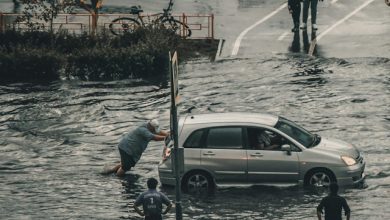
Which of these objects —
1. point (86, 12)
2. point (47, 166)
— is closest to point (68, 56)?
point (86, 12)

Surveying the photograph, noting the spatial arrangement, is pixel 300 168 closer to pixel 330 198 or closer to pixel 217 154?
pixel 217 154

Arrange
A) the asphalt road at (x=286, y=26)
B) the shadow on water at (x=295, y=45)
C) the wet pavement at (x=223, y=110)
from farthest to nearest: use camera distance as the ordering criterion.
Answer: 1. the asphalt road at (x=286, y=26)
2. the shadow on water at (x=295, y=45)
3. the wet pavement at (x=223, y=110)

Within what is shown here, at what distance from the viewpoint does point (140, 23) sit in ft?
128

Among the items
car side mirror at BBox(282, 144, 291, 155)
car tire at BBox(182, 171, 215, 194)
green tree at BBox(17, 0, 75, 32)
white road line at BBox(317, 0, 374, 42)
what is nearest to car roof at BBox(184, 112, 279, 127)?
car side mirror at BBox(282, 144, 291, 155)

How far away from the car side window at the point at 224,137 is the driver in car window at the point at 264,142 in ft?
1.23

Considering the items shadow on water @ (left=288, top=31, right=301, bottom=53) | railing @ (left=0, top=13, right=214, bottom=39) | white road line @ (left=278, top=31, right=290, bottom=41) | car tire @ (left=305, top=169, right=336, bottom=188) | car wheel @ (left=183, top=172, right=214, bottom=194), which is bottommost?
car wheel @ (left=183, top=172, right=214, bottom=194)

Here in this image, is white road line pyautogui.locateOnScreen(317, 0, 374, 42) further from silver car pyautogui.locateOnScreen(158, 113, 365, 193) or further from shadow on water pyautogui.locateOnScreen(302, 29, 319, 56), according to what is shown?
silver car pyautogui.locateOnScreen(158, 113, 365, 193)

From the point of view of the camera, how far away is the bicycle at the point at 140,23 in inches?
1443

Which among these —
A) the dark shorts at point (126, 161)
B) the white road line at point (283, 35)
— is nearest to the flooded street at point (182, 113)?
the dark shorts at point (126, 161)

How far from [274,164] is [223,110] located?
7647 millimetres

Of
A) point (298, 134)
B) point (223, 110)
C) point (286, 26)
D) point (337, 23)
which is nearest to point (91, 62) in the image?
point (223, 110)

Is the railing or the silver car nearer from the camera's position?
the silver car

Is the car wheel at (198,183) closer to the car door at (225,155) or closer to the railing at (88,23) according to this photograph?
the car door at (225,155)

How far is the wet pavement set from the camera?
70.8ft
